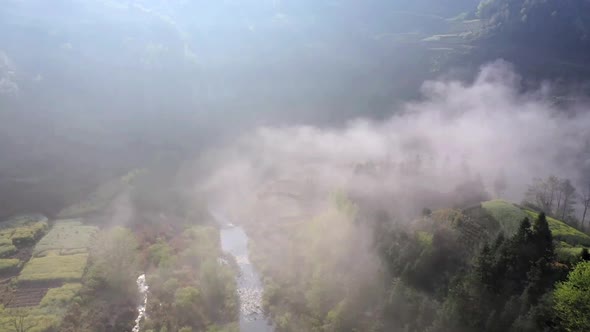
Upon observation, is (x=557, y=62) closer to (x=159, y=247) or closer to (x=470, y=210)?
(x=470, y=210)

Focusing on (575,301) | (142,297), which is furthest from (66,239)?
(575,301)

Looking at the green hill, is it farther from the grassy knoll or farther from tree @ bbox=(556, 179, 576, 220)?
tree @ bbox=(556, 179, 576, 220)

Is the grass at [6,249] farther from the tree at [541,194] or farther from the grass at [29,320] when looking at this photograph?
the tree at [541,194]

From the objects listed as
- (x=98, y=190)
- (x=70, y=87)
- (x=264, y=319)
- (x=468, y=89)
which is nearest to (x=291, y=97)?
(x=468, y=89)

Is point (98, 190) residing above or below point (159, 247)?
below

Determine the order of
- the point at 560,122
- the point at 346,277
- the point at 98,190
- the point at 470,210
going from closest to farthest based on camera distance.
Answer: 1. the point at 346,277
2. the point at 470,210
3. the point at 98,190
4. the point at 560,122

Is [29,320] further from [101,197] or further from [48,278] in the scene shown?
[101,197]
